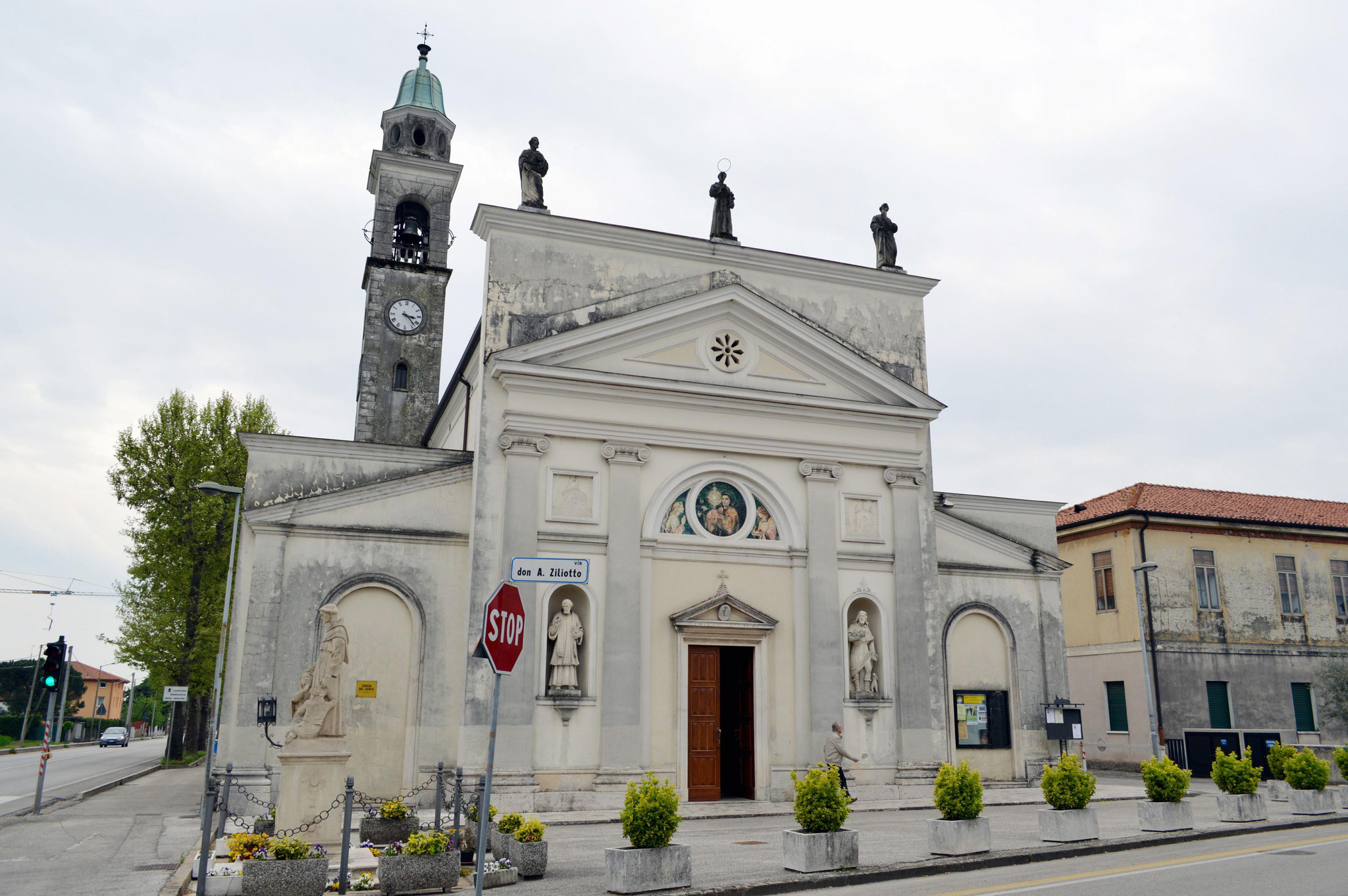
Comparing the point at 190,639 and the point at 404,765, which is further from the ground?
the point at 190,639

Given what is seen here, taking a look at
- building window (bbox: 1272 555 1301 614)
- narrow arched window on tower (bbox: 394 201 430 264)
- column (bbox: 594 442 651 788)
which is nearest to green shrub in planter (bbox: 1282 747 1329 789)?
column (bbox: 594 442 651 788)

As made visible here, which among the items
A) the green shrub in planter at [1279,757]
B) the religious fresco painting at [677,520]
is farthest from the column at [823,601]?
the green shrub in planter at [1279,757]

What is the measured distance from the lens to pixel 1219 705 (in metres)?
28.9

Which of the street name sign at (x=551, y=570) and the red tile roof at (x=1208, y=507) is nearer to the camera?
the street name sign at (x=551, y=570)

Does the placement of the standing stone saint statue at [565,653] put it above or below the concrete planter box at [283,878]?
above

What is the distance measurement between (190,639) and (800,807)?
96.3ft

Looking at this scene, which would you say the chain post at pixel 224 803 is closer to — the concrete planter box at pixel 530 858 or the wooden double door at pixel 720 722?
the concrete planter box at pixel 530 858

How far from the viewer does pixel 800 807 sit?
436 inches

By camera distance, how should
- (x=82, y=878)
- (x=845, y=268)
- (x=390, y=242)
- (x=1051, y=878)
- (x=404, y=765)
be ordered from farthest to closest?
(x=390, y=242) → (x=845, y=268) → (x=404, y=765) → (x=82, y=878) → (x=1051, y=878)

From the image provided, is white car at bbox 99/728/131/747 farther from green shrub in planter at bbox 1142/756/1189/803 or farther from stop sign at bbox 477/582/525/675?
stop sign at bbox 477/582/525/675

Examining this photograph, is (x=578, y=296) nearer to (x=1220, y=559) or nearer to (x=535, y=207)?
(x=535, y=207)

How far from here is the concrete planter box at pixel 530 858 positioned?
35.7 ft

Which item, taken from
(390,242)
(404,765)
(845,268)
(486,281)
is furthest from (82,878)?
(390,242)

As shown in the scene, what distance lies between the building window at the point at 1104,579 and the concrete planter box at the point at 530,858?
2454cm
